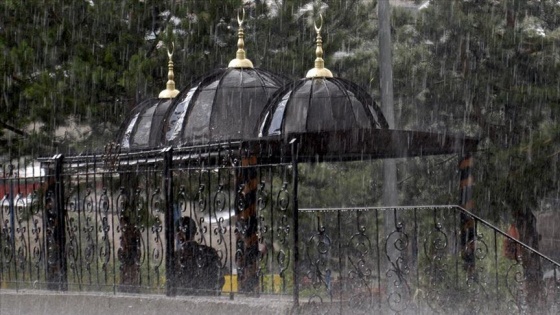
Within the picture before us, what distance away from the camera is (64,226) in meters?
10.9

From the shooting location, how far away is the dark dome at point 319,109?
38.1 ft

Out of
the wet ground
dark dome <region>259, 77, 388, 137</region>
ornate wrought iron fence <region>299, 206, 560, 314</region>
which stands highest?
dark dome <region>259, 77, 388, 137</region>

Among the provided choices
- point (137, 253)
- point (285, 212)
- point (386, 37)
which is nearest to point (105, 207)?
point (137, 253)

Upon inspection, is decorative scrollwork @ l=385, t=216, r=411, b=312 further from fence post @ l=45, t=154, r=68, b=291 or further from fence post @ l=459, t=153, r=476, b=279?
fence post @ l=45, t=154, r=68, b=291

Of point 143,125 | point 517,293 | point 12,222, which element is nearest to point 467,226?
point 517,293

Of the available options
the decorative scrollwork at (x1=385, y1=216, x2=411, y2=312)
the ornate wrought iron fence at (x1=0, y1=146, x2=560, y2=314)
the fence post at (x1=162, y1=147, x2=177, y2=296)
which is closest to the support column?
the ornate wrought iron fence at (x1=0, y1=146, x2=560, y2=314)

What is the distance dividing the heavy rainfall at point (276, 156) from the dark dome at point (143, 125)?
1.6 inches

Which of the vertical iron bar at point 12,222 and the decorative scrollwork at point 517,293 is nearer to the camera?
the decorative scrollwork at point 517,293

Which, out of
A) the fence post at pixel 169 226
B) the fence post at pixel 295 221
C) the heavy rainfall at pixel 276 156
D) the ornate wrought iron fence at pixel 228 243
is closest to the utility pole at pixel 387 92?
the heavy rainfall at pixel 276 156

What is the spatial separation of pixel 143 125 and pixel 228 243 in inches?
243

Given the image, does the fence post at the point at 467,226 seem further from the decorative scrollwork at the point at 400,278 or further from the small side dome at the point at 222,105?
the small side dome at the point at 222,105

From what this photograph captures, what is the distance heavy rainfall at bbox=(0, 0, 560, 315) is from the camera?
9.12 metres

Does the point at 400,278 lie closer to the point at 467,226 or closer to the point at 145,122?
the point at 467,226

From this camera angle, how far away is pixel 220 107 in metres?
12.4
